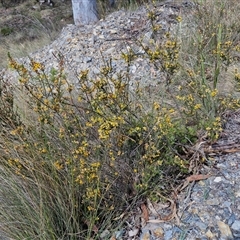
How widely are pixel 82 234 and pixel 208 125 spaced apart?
37.8 inches

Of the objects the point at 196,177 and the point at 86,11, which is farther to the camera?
the point at 86,11

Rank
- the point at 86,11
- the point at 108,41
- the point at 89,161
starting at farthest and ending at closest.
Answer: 1. the point at 86,11
2. the point at 108,41
3. the point at 89,161

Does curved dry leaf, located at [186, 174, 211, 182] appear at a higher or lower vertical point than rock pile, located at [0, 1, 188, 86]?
lower

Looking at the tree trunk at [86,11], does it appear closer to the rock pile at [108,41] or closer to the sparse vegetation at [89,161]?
the rock pile at [108,41]

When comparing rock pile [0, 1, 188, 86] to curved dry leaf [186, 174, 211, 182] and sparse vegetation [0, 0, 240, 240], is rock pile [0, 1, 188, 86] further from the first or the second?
curved dry leaf [186, 174, 211, 182]

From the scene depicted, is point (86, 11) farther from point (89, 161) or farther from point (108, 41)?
point (89, 161)

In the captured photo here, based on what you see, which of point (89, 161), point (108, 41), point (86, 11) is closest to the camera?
point (89, 161)

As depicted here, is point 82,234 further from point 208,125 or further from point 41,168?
point 208,125

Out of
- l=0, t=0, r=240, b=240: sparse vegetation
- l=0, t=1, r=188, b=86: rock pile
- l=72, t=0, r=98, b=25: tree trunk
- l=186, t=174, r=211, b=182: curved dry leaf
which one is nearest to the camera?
l=0, t=0, r=240, b=240: sparse vegetation

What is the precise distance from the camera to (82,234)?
182 centimetres

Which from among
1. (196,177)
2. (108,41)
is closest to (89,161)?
(196,177)

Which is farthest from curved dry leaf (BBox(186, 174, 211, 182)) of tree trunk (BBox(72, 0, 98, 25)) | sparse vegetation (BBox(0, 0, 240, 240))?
tree trunk (BBox(72, 0, 98, 25))

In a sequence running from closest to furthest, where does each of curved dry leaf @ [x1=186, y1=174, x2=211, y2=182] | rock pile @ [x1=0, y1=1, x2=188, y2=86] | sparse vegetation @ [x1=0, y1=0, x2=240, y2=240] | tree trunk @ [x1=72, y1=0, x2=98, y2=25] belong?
sparse vegetation @ [x1=0, y1=0, x2=240, y2=240], curved dry leaf @ [x1=186, y1=174, x2=211, y2=182], rock pile @ [x1=0, y1=1, x2=188, y2=86], tree trunk @ [x1=72, y1=0, x2=98, y2=25]

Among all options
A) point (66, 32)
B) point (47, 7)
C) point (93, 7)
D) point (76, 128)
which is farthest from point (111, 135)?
point (47, 7)
